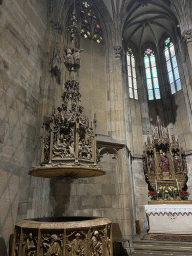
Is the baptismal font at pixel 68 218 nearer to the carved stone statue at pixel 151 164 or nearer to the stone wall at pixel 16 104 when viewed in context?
the stone wall at pixel 16 104

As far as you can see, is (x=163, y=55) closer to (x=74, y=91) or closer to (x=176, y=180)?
(x=176, y=180)

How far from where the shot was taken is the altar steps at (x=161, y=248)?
5.39 metres

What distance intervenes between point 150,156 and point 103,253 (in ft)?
26.6

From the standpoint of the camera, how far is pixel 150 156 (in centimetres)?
1034

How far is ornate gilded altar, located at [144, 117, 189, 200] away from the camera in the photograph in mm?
9094

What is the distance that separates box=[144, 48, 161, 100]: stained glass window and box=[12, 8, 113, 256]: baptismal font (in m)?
8.76

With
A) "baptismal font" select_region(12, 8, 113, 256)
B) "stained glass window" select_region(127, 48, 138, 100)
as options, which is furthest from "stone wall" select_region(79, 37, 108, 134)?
"stained glass window" select_region(127, 48, 138, 100)

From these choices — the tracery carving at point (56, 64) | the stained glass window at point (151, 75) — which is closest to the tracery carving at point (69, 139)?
the tracery carving at point (56, 64)

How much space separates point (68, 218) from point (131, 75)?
11139 mm

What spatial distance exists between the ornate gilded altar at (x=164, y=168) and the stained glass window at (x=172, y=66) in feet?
11.1

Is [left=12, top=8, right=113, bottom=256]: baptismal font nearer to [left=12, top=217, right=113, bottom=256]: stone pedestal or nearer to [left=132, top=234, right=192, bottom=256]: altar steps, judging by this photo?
[left=12, top=217, right=113, bottom=256]: stone pedestal

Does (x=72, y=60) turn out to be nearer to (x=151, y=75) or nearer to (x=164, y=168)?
(x=164, y=168)

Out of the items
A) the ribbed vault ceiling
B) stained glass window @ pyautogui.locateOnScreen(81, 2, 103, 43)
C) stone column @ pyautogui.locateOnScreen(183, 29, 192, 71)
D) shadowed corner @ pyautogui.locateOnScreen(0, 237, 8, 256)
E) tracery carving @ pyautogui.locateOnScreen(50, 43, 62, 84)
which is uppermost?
the ribbed vault ceiling

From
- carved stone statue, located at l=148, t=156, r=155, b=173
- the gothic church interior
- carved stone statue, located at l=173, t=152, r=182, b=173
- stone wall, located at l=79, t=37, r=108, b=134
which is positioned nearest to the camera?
the gothic church interior
